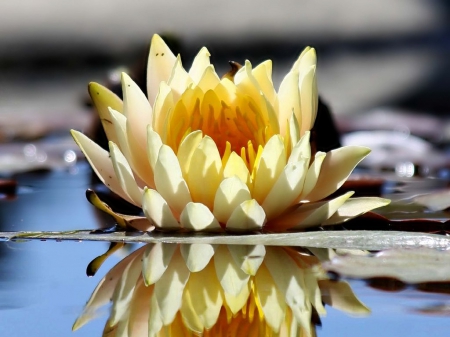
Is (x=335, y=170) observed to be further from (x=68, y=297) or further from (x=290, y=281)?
(x=68, y=297)

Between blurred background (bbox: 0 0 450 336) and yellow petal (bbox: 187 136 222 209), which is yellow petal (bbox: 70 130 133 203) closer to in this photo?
yellow petal (bbox: 187 136 222 209)

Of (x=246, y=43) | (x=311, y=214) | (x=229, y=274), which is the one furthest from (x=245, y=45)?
(x=229, y=274)

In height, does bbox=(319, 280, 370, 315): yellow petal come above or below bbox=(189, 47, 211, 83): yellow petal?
below

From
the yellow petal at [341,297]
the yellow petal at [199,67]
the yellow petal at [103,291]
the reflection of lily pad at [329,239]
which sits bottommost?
the yellow petal at [341,297]

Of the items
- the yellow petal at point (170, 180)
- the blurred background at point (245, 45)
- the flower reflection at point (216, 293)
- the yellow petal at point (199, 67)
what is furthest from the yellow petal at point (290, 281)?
the blurred background at point (245, 45)

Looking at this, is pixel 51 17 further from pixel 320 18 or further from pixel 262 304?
pixel 262 304

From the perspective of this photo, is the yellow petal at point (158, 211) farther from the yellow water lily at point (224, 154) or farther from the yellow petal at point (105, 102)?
the yellow petal at point (105, 102)

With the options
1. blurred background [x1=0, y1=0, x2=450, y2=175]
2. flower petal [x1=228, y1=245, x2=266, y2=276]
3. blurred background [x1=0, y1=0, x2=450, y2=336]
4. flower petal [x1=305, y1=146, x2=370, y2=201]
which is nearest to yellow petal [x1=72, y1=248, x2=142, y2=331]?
flower petal [x1=228, y1=245, x2=266, y2=276]
